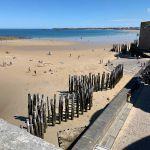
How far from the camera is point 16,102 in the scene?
1548cm

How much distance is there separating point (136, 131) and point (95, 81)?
796 centimetres

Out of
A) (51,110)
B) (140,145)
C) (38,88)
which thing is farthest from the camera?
(38,88)

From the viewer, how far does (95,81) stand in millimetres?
17266

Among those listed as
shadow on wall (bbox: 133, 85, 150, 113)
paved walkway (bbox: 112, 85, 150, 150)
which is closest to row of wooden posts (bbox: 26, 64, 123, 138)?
shadow on wall (bbox: 133, 85, 150, 113)

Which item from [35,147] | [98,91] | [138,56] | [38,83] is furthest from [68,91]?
[138,56]

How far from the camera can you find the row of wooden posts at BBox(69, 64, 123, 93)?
52.6ft

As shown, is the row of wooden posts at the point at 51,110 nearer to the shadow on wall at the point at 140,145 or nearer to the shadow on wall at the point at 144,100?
the shadow on wall at the point at 144,100

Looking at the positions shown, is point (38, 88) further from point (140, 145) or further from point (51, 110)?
point (140, 145)

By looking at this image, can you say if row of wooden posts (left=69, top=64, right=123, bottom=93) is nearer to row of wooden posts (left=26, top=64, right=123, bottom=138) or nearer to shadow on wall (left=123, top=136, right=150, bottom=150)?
row of wooden posts (left=26, top=64, right=123, bottom=138)

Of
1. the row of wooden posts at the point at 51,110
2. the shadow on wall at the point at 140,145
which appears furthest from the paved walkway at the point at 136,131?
the row of wooden posts at the point at 51,110

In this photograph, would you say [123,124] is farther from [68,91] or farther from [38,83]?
[38,83]

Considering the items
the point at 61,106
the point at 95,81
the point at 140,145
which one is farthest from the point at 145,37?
the point at 140,145

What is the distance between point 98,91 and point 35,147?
15.0 m

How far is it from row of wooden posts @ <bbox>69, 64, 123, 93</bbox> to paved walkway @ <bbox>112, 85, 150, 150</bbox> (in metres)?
4.09
